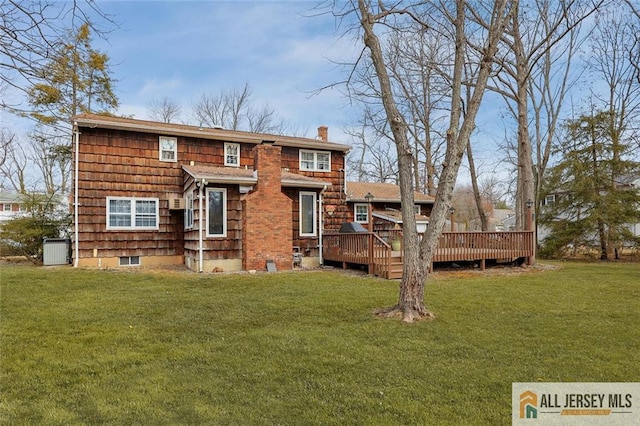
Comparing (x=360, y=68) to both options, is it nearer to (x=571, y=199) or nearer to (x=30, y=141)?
(x=571, y=199)

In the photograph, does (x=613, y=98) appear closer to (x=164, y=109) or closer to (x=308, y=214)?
(x=308, y=214)

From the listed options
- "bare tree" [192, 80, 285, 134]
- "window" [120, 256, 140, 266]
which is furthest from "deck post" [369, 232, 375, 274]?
"bare tree" [192, 80, 285, 134]

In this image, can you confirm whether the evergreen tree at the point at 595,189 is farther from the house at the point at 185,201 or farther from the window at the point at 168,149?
the window at the point at 168,149

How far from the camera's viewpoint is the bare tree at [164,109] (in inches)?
1160

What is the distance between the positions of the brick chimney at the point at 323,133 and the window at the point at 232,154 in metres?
4.76

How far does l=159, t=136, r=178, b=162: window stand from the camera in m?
14.1

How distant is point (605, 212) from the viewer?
59.4 ft

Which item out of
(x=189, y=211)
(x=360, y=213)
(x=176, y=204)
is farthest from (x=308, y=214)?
(x=360, y=213)

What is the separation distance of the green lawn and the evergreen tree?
1133 centimetres

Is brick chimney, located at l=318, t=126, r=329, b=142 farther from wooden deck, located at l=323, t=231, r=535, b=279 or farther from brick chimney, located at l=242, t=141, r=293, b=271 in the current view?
brick chimney, located at l=242, t=141, r=293, b=271

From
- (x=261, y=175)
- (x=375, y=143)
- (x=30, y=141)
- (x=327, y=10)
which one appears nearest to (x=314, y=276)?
(x=261, y=175)

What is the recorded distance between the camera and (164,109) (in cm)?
2973

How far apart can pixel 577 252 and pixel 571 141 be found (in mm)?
5431

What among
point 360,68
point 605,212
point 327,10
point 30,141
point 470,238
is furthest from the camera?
point 30,141
